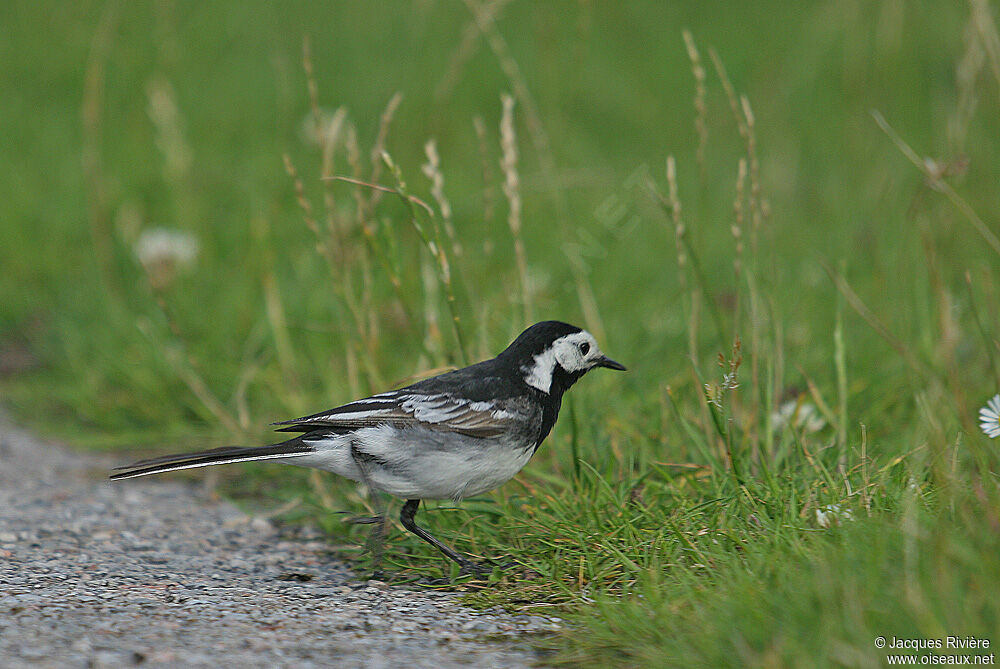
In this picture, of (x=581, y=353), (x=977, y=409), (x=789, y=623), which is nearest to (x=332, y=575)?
(x=581, y=353)

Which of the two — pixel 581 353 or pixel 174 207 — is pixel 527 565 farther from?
pixel 174 207

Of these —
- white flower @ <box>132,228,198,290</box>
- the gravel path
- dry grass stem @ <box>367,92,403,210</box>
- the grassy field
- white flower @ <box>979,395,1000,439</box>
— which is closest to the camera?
the gravel path

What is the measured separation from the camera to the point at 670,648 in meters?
2.65

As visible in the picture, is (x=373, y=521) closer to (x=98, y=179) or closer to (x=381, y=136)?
(x=381, y=136)

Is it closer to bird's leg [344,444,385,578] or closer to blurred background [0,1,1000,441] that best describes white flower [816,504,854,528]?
blurred background [0,1,1000,441]

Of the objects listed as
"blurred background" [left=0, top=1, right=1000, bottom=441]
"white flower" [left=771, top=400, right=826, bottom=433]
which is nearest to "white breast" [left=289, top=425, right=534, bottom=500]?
"blurred background" [left=0, top=1, right=1000, bottom=441]

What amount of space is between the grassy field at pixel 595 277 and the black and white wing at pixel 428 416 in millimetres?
399

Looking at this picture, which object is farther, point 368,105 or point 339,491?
point 368,105

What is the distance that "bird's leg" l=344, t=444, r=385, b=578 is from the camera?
11.5ft

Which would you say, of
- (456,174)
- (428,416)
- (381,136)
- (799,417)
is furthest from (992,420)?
(456,174)

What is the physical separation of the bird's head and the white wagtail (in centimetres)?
5

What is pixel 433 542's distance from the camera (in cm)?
350

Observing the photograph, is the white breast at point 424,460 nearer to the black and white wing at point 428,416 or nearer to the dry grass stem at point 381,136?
the black and white wing at point 428,416

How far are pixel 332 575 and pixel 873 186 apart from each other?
517cm
